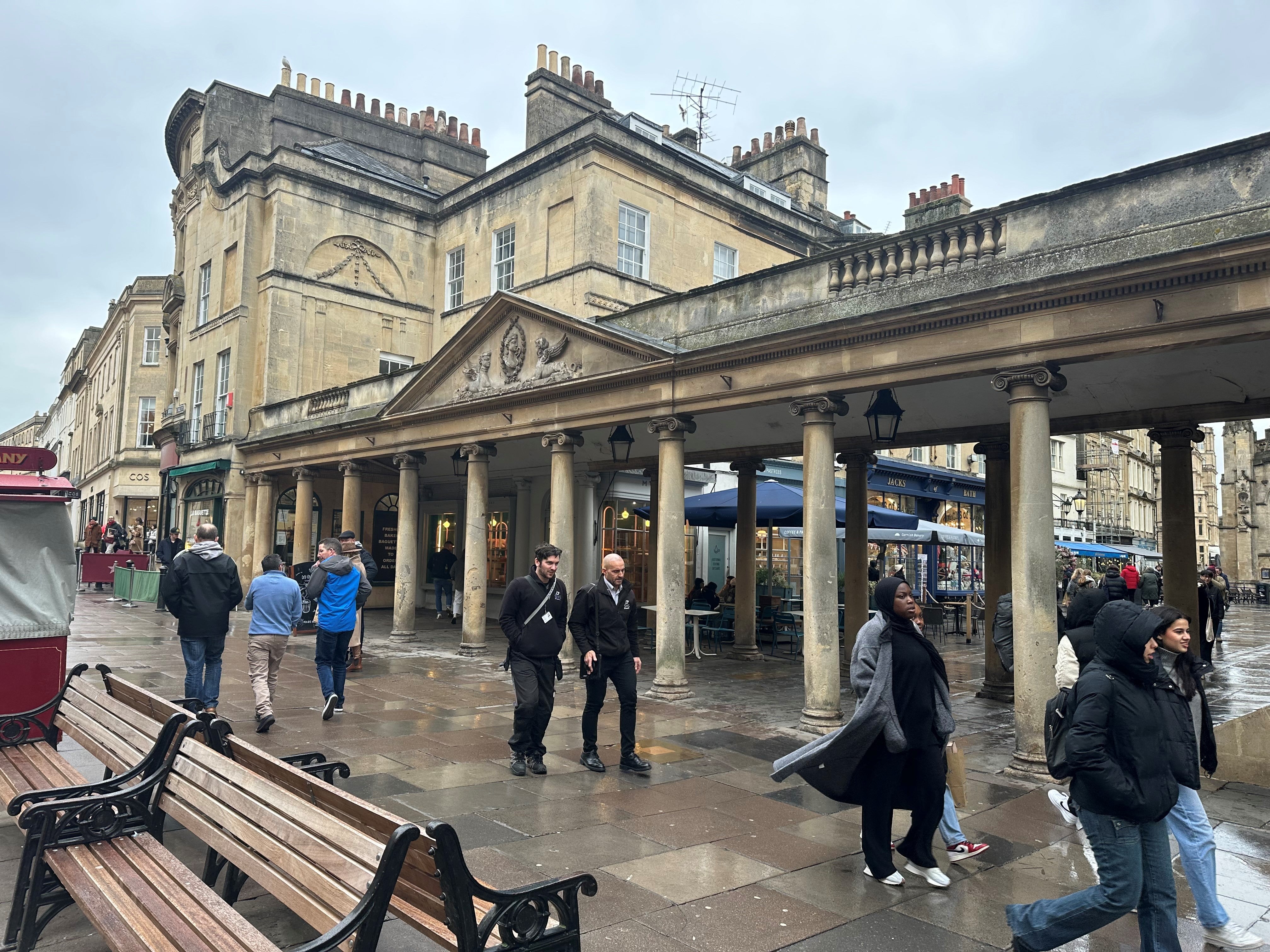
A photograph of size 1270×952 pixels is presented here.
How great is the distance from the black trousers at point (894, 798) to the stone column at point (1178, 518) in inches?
301

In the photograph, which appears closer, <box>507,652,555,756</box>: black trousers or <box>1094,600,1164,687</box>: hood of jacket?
<box>1094,600,1164,687</box>: hood of jacket

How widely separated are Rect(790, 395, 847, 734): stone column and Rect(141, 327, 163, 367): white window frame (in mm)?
40122

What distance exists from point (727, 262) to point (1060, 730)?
1931 cm

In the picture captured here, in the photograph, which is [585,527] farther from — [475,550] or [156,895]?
[156,895]

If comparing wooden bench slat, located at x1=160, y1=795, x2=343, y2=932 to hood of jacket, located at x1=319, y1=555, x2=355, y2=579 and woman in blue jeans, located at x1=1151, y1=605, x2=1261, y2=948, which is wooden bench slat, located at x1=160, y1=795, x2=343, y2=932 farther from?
hood of jacket, located at x1=319, y1=555, x2=355, y2=579

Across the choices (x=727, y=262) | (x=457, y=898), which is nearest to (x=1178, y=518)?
(x=457, y=898)

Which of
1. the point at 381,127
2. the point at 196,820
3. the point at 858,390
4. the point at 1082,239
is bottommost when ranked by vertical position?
the point at 196,820

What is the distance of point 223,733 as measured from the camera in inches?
173

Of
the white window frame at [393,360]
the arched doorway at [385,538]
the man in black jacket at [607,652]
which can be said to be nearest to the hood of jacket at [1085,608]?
the man in black jacket at [607,652]

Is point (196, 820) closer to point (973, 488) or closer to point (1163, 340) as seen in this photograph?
point (1163, 340)

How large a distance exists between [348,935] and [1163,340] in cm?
748

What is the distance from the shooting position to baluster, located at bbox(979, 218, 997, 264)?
27.7ft

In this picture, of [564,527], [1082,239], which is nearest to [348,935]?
[1082,239]

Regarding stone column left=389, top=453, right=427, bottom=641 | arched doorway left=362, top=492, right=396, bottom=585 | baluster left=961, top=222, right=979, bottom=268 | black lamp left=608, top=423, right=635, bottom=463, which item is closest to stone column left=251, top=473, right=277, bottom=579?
arched doorway left=362, top=492, right=396, bottom=585
